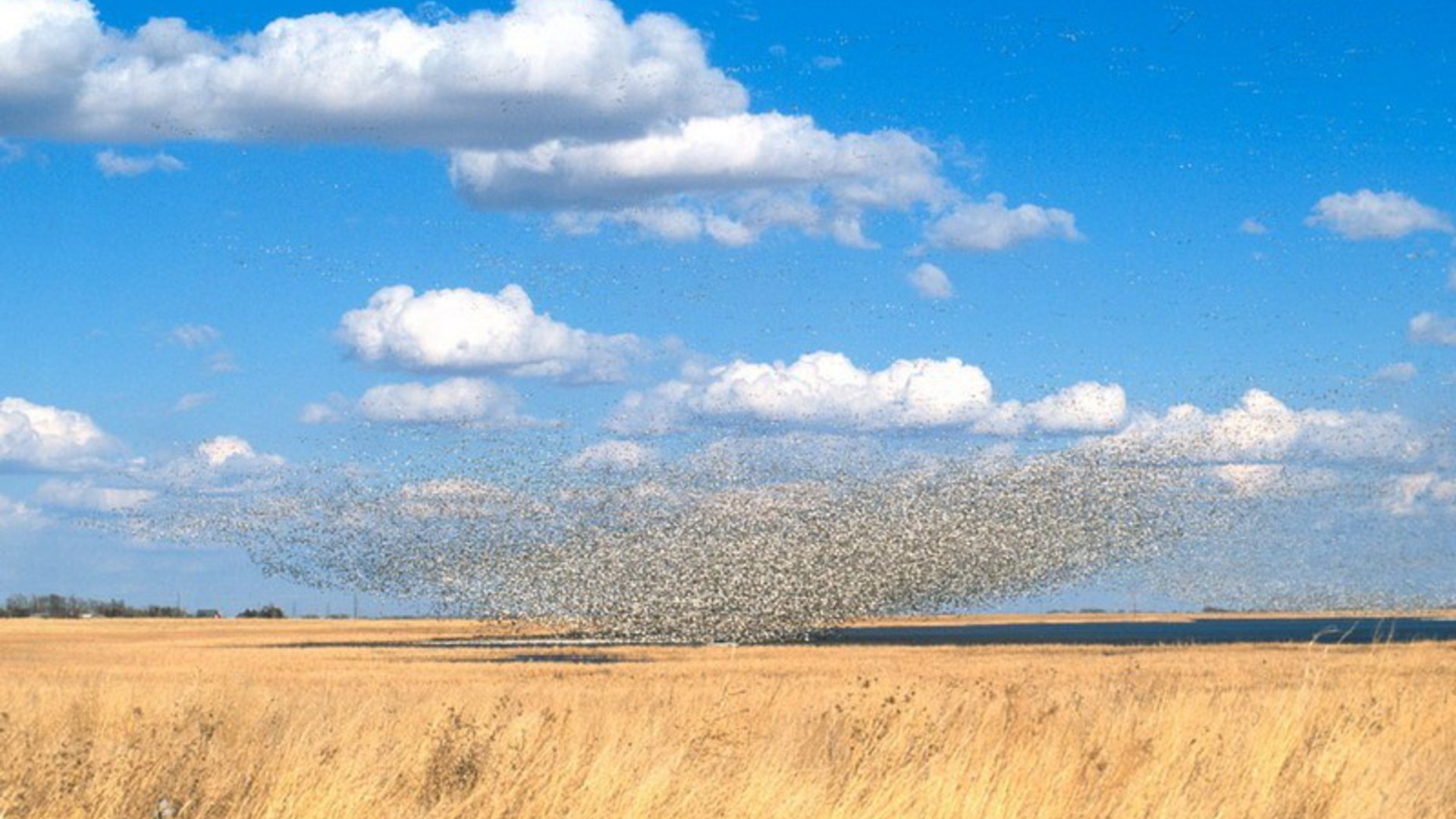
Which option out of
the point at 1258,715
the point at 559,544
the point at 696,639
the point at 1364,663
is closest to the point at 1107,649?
the point at 696,639

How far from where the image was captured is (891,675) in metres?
46.8

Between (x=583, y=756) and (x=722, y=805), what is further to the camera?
(x=583, y=756)

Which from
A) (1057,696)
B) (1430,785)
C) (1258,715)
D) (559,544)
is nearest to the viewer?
(1430,785)

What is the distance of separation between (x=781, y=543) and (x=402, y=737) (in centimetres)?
7963

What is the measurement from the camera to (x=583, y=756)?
14500mm

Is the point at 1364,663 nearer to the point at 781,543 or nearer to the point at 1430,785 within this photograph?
the point at 1430,785

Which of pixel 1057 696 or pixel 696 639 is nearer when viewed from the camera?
pixel 1057 696

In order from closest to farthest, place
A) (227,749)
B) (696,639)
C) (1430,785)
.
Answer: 1. (1430,785)
2. (227,749)
3. (696,639)

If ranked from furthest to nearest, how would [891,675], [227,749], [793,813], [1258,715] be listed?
[891,675] → [1258,715] → [227,749] → [793,813]

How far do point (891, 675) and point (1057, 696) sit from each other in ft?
85.1

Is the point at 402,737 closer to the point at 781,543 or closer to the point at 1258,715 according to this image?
the point at 1258,715

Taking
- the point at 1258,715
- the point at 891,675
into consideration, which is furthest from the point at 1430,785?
the point at 891,675

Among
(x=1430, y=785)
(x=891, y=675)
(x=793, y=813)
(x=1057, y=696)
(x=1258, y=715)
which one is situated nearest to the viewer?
(x=793, y=813)

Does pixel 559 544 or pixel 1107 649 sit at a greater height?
pixel 559 544
